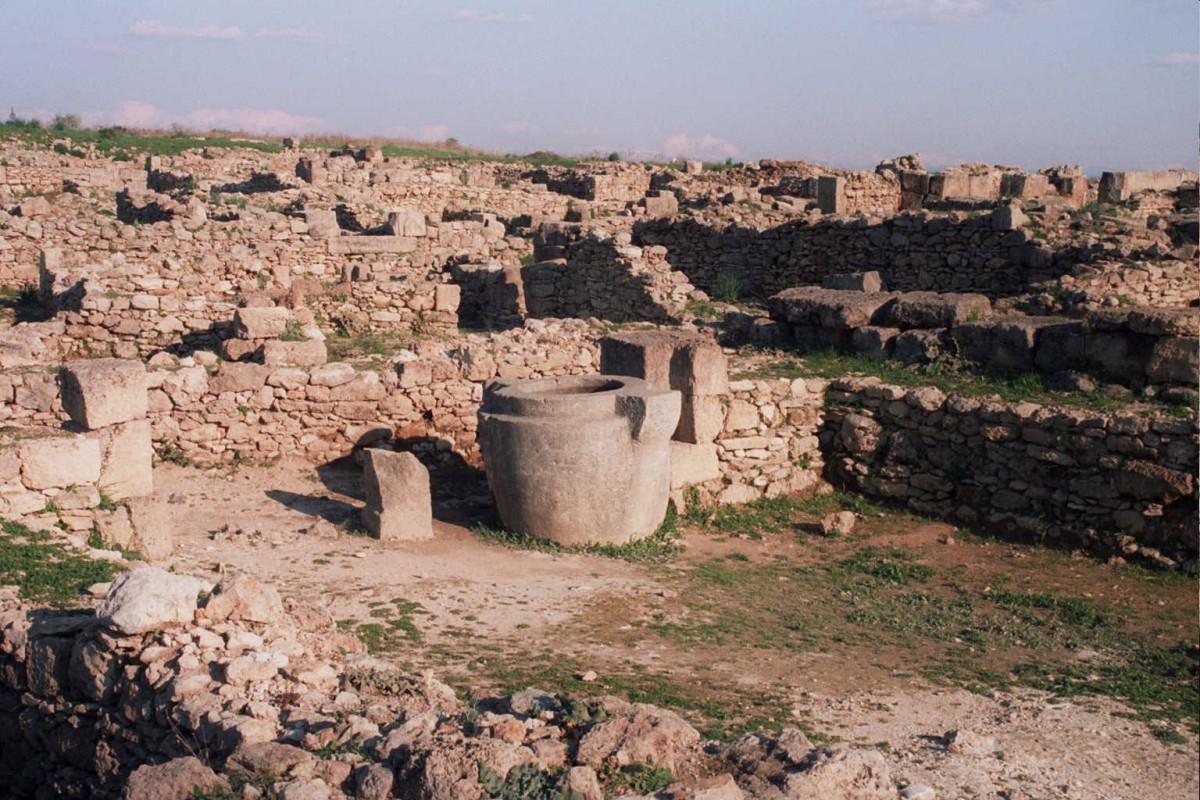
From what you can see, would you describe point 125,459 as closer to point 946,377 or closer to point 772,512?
point 772,512

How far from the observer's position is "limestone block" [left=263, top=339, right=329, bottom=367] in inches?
468

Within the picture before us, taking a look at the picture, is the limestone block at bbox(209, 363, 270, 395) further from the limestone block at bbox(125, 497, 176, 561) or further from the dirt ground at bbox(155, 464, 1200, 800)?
the limestone block at bbox(125, 497, 176, 561)

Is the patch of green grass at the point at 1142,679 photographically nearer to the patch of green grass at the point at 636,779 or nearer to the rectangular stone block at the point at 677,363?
the patch of green grass at the point at 636,779

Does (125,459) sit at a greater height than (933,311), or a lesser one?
lesser

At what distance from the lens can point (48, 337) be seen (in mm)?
13195

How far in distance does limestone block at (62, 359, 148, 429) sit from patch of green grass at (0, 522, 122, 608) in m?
1.38

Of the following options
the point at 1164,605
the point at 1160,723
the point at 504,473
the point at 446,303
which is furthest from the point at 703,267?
the point at 1160,723

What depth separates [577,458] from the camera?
891 centimetres

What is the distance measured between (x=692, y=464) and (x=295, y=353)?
475cm

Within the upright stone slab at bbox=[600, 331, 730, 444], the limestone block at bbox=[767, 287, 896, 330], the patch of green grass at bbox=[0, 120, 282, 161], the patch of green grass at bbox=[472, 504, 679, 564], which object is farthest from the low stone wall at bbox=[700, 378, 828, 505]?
the patch of green grass at bbox=[0, 120, 282, 161]

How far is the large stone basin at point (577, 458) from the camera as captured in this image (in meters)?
8.90

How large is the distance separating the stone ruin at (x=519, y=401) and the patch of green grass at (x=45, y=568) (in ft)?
0.68

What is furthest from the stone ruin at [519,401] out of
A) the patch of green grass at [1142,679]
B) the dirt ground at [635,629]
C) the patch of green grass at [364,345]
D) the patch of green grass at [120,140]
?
the patch of green grass at [120,140]

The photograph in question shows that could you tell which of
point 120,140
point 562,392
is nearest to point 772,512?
point 562,392
